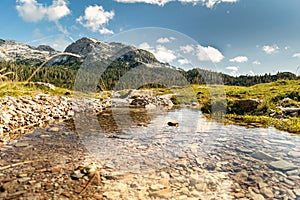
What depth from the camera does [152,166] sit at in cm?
562

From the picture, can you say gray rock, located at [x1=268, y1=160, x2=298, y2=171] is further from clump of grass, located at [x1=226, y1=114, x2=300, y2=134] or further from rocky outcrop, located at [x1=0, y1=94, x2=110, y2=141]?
rocky outcrop, located at [x1=0, y1=94, x2=110, y2=141]

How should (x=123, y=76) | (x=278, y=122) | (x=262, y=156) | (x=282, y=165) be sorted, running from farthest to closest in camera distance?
(x=123, y=76) < (x=278, y=122) < (x=262, y=156) < (x=282, y=165)

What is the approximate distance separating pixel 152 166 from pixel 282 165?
130 inches

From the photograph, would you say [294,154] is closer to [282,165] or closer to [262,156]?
[262,156]

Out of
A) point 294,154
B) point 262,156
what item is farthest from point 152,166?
point 294,154

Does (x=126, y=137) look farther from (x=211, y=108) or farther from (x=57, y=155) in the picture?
(x=211, y=108)

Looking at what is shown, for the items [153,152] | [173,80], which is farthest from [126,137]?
[173,80]

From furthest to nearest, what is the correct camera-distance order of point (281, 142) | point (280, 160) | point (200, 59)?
1. point (200, 59)
2. point (281, 142)
3. point (280, 160)

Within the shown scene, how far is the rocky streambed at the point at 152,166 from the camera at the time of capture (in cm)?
426

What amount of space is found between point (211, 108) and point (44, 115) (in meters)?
12.4

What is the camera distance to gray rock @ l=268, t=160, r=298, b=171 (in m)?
5.39

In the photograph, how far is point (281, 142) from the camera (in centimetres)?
770

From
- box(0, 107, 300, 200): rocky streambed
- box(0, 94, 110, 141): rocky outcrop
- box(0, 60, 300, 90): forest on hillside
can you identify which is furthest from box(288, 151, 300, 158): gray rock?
box(0, 94, 110, 141): rocky outcrop

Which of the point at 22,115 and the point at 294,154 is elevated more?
the point at 22,115
